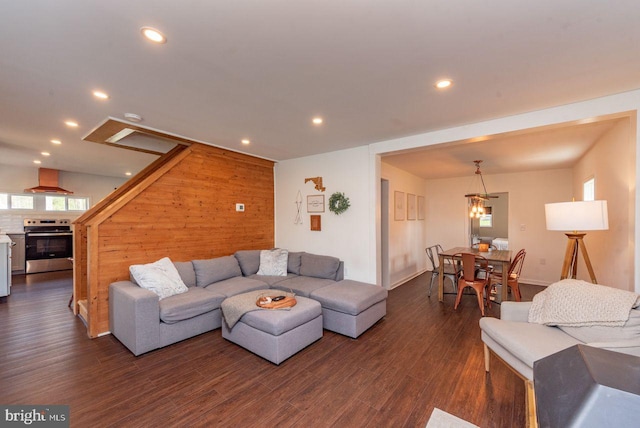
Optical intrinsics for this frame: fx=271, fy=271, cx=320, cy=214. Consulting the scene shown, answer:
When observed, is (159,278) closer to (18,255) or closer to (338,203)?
(338,203)

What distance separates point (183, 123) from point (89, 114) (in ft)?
3.09

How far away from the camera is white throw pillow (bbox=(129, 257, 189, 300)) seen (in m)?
3.11

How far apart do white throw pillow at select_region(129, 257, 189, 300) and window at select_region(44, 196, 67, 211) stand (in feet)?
19.1

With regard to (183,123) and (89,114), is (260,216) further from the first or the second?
(89,114)

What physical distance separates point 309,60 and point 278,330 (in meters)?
2.33

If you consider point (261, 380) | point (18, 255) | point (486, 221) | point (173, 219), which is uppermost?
point (173, 219)

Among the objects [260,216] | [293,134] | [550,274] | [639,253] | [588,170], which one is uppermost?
[293,134]

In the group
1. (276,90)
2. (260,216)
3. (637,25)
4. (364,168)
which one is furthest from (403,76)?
(260,216)

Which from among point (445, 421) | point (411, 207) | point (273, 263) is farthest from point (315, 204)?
point (445, 421)

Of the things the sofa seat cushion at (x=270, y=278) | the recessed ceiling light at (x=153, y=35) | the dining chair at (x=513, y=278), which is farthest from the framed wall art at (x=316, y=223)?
the recessed ceiling light at (x=153, y=35)

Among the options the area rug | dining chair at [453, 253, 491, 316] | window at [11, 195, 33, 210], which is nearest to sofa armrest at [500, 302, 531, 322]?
the area rug

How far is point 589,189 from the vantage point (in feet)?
13.8

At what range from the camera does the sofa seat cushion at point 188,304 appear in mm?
2891

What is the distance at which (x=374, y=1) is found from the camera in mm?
1444
